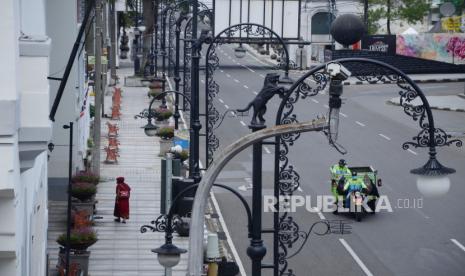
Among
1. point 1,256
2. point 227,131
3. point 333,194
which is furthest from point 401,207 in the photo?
point 1,256

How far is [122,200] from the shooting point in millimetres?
29016

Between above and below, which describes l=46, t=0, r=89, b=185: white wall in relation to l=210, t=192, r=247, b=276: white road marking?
above

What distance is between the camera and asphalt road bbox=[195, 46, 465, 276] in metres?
25.8

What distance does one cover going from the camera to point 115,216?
29547 millimetres

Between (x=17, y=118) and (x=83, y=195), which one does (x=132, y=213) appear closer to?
(x=83, y=195)

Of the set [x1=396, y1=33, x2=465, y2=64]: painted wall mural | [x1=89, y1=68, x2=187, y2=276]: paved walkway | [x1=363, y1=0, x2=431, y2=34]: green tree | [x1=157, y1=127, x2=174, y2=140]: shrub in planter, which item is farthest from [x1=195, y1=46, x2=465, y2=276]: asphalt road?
[x1=363, y1=0, x2=431, y2=34]: green tree

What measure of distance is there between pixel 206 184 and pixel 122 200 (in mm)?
19574

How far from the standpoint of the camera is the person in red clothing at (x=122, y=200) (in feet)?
95.0

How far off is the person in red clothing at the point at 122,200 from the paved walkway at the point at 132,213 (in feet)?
0.93

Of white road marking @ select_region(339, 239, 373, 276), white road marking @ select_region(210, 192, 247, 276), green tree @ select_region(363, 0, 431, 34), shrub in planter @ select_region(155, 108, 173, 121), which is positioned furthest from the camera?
green tree @ select_region(363, 0, 431, 34)

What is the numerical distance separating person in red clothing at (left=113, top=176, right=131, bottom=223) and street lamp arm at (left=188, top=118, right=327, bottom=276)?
724 inches

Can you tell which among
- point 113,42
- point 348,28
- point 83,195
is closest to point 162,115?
point 83,195

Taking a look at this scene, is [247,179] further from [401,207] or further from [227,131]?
[227,131]

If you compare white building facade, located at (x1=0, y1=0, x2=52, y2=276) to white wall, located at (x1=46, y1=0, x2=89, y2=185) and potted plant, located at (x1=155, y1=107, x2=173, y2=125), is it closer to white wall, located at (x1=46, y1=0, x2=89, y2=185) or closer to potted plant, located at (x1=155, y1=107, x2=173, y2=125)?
white wall, located at (x1=46, y1=0, x2=89, y2=185)
